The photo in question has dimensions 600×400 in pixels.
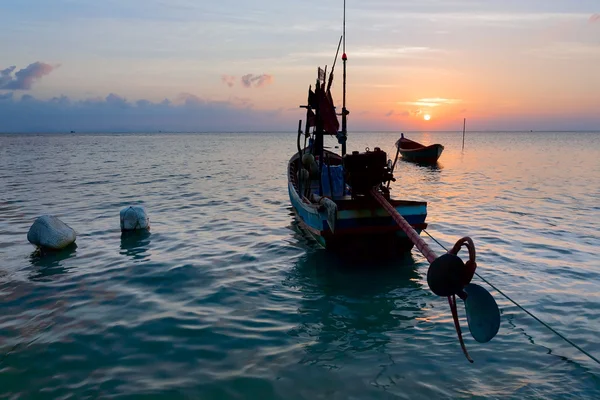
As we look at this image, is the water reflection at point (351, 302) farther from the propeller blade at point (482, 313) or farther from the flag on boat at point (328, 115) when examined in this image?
the flag on boat at point (328, 115)

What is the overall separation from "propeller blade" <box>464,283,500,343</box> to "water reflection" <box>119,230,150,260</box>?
30.7 ft

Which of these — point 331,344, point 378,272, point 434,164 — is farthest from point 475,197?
point 434,164

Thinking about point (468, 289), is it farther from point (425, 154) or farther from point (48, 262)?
point (425, 154)

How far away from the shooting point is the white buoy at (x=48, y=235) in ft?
41.6

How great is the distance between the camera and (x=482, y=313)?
227 inches

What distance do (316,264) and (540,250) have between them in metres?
6.78

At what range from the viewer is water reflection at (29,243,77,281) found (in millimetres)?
10898

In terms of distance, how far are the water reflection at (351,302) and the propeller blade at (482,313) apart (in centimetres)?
203

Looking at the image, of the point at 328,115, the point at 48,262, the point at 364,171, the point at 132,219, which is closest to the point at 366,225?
the point at 364,171

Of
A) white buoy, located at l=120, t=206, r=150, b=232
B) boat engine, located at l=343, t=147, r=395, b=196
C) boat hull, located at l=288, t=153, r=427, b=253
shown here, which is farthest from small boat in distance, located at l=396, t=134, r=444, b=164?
white buoy, located at l=120, t=206, r=150, b=232

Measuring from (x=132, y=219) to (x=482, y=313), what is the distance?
40.7ft

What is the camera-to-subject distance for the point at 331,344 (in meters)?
7.46

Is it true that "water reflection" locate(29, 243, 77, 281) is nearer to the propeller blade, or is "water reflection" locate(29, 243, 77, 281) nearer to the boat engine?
the boat engine

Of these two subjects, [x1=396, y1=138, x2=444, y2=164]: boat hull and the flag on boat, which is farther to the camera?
[x1=396, y1=138, x2=444, y2=164]: boat hull
